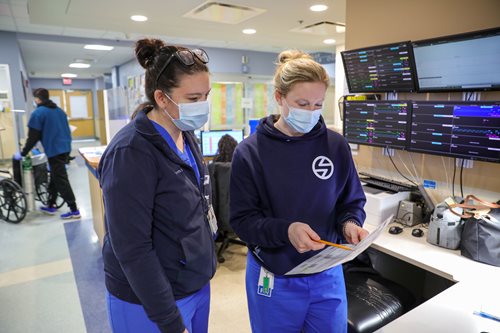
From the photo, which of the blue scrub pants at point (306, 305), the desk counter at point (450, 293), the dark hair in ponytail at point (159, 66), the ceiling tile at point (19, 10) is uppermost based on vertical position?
the ceiling tile at point (19, 10)

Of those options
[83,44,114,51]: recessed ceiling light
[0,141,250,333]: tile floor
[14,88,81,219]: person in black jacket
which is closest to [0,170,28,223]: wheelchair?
[0,141,250,333]: tile floor

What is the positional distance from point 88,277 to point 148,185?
254 cm

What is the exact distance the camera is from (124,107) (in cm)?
590

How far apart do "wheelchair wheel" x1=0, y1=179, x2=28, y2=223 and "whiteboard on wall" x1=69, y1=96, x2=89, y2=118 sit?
1240 cm

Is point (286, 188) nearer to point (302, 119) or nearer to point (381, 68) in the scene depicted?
point (302, 119)

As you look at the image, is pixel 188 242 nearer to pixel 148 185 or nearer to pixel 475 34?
pixel 148 185

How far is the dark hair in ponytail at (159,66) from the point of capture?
1.07m

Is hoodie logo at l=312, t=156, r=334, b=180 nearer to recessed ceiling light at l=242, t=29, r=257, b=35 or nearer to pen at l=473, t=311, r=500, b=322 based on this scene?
pen at l=473, t=311, r=500, b=322

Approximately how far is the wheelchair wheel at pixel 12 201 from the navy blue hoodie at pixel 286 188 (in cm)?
394

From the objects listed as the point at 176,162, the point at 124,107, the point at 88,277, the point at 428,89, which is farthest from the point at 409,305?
the point at 124,107

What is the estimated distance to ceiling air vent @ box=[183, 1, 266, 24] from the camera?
3.62m

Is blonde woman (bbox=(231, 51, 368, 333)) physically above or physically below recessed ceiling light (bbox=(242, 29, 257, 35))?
below

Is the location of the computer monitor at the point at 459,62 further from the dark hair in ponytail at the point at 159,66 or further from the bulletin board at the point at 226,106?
the bulletin board at the point at 226,106

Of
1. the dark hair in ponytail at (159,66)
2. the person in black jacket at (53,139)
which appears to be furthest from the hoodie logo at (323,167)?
the person in black jacket at (53,139)
